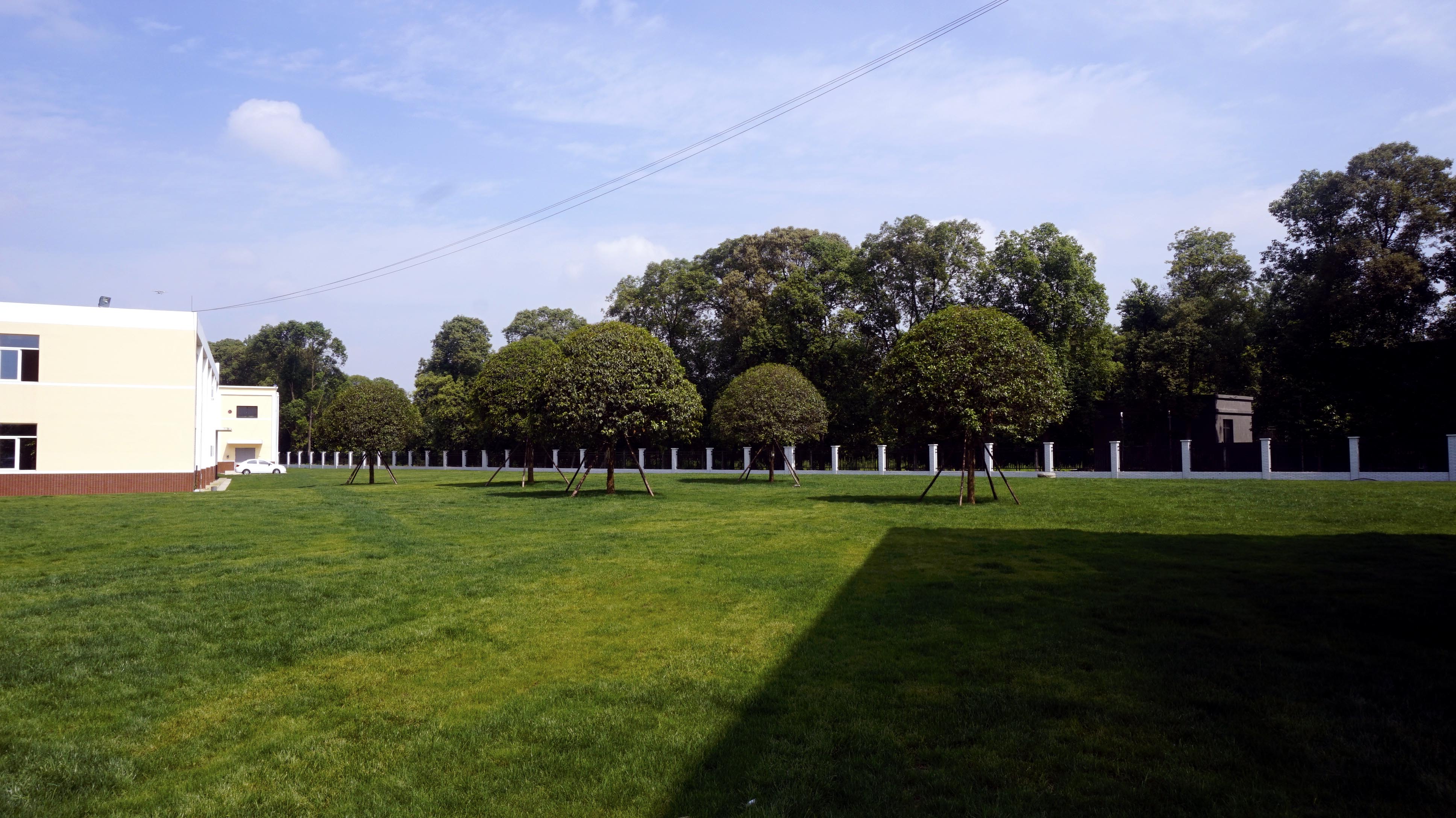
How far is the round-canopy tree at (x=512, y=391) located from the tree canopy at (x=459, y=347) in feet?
143

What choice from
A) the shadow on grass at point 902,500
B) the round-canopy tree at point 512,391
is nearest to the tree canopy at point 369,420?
the round-canopy tree at point 512,391

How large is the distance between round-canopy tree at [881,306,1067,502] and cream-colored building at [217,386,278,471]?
6013 centimetres

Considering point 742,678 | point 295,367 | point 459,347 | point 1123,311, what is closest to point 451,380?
point 459,347

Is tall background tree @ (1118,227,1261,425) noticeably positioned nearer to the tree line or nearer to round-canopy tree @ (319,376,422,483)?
the tree line

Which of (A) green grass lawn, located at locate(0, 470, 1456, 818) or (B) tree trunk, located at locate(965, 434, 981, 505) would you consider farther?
(B) tree trunk, located at locate(965, 434, 981, 505)

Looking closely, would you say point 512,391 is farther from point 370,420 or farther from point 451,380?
point 451,380

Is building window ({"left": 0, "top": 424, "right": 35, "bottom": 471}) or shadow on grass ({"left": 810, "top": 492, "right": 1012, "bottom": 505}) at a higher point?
building window ({"left": 0, "top": 424, "right": 35, "bottom": 471})

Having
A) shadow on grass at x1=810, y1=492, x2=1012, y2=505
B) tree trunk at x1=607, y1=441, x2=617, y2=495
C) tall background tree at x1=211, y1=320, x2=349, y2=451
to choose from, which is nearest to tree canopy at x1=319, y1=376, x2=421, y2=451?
tree trunk at x1=607, y1=441, x2=617, y2=495

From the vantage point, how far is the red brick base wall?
97.6ft

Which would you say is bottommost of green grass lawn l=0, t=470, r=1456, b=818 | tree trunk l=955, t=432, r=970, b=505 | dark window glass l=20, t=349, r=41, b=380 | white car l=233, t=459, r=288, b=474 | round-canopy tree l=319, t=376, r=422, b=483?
white car l=233, t=459, r=288, b=474

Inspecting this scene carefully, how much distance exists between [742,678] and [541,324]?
214ft

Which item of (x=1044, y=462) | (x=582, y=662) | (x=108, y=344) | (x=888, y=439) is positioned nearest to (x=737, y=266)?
(x=888, y=439)

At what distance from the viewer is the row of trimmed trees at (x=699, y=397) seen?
61.0 ft

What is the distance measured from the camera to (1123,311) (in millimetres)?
44000
